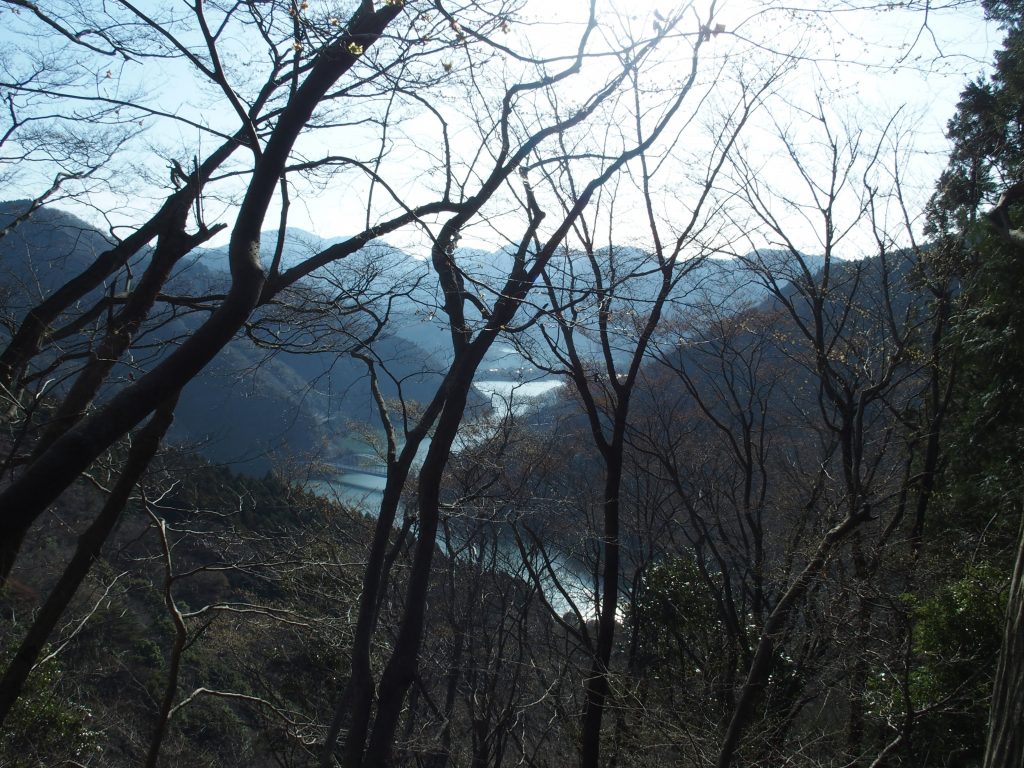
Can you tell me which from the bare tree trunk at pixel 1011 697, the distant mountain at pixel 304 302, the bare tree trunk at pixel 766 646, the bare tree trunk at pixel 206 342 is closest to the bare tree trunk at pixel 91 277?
the distant mountain at pixel 304 302

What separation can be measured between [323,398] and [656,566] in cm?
768

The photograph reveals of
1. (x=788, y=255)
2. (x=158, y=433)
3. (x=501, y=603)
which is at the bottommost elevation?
(x=501, y=603)

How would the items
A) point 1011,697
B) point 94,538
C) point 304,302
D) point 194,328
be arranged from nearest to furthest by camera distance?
point 1011,697
point 94,538
point 304,302
point 194,328

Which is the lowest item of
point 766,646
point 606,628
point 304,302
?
point 606,628

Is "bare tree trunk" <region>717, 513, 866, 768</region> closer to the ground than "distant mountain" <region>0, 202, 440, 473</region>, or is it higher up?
closer to the ground

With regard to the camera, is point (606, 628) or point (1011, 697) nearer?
point (1011, 697)

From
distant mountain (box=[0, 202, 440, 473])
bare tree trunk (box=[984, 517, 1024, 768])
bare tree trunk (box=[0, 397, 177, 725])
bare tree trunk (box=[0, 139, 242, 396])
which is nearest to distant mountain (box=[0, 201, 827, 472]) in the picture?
distant mountain (box=[0, 202, 440, 473])

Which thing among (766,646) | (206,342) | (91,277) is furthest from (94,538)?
(766,646)

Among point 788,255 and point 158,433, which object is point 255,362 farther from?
point 788,255

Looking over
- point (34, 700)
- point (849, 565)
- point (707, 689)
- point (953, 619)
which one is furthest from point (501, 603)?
point (953, 619)

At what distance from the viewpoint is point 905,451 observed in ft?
39.6

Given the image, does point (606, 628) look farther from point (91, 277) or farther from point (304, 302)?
point (91, 277)

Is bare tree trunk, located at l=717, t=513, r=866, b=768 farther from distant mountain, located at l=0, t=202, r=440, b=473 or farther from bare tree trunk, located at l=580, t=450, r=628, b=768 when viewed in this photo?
distant mountain, located at l=0, t=202, r=440, b=473

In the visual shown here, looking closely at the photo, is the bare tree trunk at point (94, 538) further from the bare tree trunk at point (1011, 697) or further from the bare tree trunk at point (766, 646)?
the bare tree trunk at point (766, 646)
